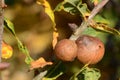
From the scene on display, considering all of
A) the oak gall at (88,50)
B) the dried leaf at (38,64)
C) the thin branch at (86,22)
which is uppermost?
the thin branch at (86,22)

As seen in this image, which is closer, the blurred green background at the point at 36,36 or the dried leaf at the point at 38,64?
the dried leaf at the point at 38,64

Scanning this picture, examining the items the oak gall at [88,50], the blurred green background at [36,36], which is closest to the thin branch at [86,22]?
the oak gall at [88,50]

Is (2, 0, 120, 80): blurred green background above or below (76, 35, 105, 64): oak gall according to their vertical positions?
below

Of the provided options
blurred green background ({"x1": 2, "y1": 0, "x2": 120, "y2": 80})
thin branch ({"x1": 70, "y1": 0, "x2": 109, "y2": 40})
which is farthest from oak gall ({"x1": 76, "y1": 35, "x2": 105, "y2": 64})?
blurred green background ({"x1": 2, "y1": 0, "x2": 120, "y2": 80})

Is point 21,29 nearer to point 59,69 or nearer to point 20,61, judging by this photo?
point 20,61

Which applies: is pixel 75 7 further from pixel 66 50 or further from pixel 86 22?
pixel 66 50

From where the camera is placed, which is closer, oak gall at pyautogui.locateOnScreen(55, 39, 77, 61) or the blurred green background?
oak gall at pyautogui.locateOnScreen(55, 39, 77, 61)

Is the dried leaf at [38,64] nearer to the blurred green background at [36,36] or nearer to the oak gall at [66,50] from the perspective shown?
the oak gall at [66,50]

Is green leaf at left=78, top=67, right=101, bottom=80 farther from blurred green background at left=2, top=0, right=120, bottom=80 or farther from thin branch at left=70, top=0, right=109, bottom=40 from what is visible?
blurred green background at left=2, top=0, right=120, bottom=80

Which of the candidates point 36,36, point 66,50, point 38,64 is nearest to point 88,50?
point 66,50
